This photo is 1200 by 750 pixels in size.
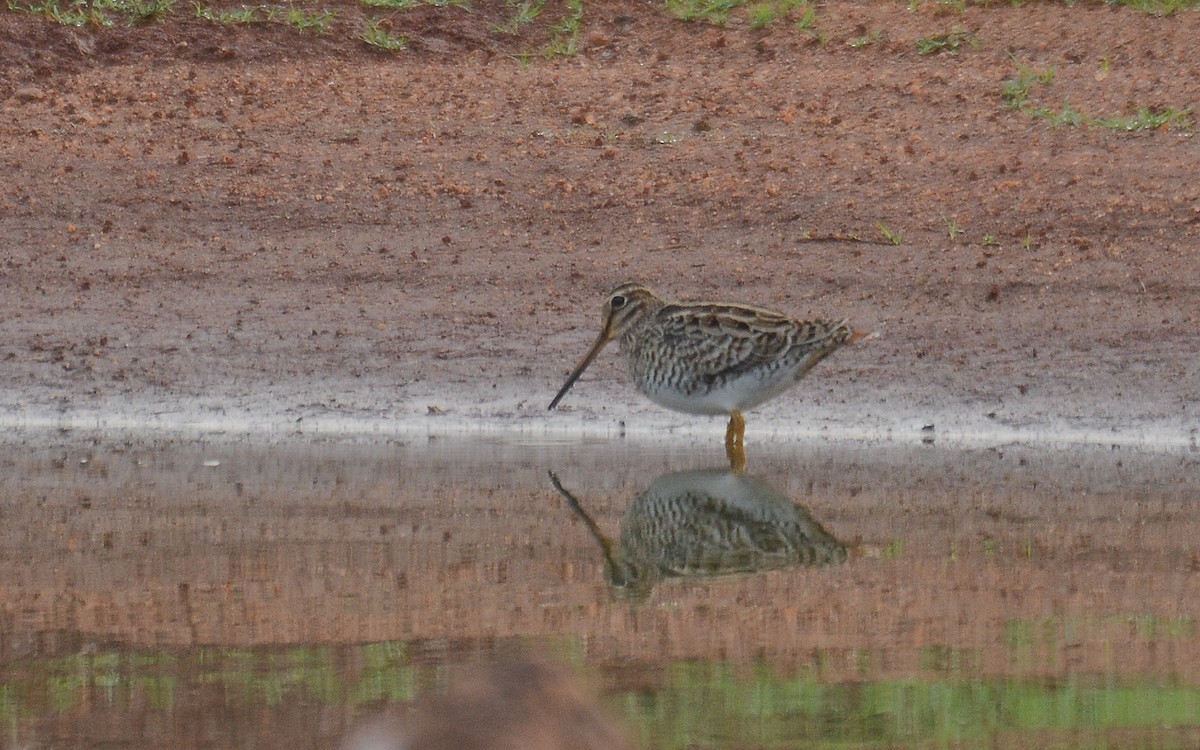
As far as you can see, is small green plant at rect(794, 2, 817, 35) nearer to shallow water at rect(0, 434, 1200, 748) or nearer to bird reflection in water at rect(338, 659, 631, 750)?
shallow water at rect(0, 434, 1200, 748)

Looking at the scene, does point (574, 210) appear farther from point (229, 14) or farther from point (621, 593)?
point (621, 593)

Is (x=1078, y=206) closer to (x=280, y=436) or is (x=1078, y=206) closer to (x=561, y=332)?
(x=561, y=332)

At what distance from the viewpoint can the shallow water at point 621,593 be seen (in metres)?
4.59

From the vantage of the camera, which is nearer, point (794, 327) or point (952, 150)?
point (794, 327)

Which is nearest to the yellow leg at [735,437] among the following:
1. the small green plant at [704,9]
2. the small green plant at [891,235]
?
the small green plant at [891,235]

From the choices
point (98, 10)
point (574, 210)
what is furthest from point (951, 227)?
point (98, 10)

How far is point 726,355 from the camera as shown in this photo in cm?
906

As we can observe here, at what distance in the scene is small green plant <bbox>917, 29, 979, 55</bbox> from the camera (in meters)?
14.5

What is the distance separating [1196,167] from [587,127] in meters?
3.77

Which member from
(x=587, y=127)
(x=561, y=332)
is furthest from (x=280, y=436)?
(x=587, y=127)

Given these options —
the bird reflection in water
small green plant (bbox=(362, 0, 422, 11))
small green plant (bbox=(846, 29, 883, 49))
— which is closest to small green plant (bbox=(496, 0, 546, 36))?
small green plant (bbox=(362, 0, 422, 11))

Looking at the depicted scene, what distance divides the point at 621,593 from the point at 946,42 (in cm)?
953

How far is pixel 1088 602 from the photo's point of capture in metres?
5.81

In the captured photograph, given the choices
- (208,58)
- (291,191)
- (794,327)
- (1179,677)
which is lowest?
(1179,677)
